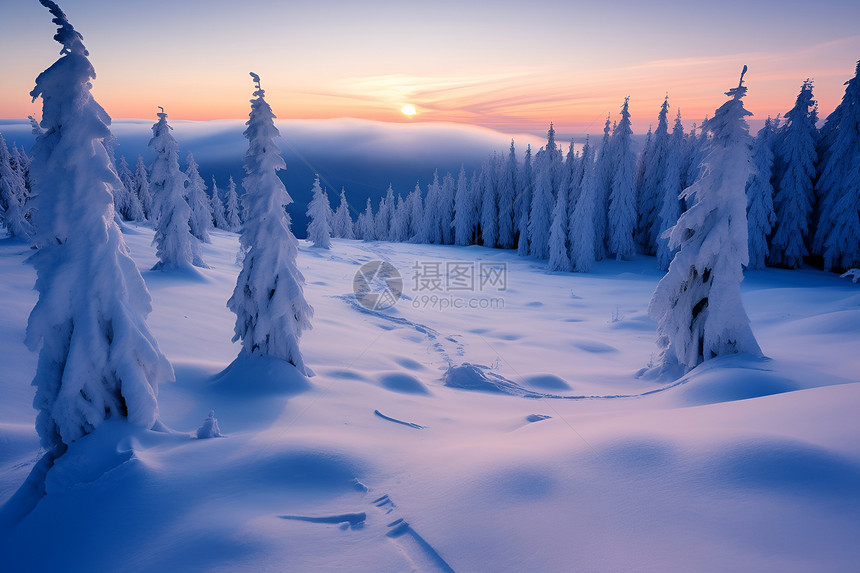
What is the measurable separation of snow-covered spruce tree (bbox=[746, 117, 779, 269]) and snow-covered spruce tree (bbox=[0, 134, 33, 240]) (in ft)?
157

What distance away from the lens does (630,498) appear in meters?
3.76

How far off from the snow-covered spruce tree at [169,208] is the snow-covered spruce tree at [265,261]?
1381cm

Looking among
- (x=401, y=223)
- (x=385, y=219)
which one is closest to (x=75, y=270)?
(x=401, y=223)

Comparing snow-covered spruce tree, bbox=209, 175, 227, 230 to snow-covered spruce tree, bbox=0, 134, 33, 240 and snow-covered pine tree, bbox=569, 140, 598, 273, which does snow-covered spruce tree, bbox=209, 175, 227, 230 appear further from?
snow-covered pine tree, bbox=569, 140, 598, 273

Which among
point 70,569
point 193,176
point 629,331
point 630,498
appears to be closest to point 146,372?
point 70,569

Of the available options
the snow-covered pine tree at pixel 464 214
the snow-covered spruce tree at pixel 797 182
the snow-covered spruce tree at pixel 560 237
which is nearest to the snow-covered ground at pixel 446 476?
the snow-covered spruce tree at pixel 560 237

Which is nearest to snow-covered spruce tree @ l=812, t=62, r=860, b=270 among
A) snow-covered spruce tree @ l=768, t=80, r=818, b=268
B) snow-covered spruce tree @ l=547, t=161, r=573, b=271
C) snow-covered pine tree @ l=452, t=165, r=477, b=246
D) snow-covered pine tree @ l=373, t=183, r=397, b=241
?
snow-covered spruce tree @ l=768, t=80, r=818, b=268

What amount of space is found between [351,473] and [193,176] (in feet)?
179

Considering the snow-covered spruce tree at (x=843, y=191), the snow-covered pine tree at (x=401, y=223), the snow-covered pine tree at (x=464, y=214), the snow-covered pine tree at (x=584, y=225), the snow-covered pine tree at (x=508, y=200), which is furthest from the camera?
the snow-covered pine tree at (x=401, y=223)

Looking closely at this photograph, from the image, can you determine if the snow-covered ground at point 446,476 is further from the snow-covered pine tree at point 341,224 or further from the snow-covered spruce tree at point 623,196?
the snow-covered pine tree at point 341,224

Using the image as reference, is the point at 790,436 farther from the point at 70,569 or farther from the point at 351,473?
the point at 70,569

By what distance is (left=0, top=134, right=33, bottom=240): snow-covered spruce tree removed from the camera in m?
26.9

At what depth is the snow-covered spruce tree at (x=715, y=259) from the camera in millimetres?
10305

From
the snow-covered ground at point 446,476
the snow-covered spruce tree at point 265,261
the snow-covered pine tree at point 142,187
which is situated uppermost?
the snow-covered pine tree at point 142,187
